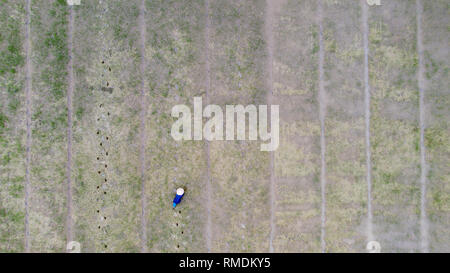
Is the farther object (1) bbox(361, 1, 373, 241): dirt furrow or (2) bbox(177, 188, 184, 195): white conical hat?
(1) bbox(361, 1, 373, 241): dirt furrow

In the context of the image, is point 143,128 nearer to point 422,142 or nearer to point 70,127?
point 70,127

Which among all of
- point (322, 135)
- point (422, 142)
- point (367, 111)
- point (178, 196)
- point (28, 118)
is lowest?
point (178, 196)

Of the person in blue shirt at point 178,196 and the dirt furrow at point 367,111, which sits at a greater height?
the dirt furrow at point 367,111

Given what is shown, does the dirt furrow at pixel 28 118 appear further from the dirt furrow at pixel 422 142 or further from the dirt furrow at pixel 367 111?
the dirt furrow at pixel 422 142

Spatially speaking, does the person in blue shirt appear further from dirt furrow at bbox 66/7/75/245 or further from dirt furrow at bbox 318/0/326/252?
dirt furrow at bbox 318/0/326/252

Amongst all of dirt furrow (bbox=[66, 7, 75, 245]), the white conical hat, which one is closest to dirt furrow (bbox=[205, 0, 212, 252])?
the white conical hat

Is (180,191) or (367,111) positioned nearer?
(180,191)

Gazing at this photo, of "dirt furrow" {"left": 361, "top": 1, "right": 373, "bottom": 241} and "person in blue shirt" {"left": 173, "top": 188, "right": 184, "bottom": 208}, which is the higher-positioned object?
"dirt furrow" {"left": 361, "top": 1, "right": 373, "bottom": 241}

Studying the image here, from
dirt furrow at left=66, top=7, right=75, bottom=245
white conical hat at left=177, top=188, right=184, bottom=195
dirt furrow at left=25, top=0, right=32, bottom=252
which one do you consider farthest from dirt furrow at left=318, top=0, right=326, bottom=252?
dirt furrow at left=25, top=0, right=32, bottom=252

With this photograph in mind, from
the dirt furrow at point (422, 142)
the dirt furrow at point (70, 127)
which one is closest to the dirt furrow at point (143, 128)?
the dirt furrow at point (70, 127)

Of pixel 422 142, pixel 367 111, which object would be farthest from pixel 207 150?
pixel 422 142

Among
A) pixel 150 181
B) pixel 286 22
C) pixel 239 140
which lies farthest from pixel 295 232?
pixel 286 22

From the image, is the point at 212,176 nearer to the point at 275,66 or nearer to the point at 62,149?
the point at 275,66
